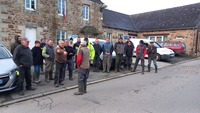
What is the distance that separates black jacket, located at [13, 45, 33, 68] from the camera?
600 centimetres

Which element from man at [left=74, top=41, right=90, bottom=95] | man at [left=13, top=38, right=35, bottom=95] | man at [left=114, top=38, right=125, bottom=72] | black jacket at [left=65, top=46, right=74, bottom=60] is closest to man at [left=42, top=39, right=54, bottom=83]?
black jacket at [left=65, top=46, right=74, bottom=60]

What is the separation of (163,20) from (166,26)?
1.98 meters

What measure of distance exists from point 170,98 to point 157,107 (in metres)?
1.05

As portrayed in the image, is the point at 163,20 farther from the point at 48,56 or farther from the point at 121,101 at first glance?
the point at 121,101

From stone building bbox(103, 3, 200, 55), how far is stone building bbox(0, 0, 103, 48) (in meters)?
4.40


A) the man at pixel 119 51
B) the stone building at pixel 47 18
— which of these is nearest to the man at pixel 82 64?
the man at pixel 119 51

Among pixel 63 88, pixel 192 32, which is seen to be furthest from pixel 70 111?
pixel 192 32

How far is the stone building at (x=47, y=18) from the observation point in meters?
13.2

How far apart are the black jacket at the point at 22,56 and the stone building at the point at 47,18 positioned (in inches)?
319

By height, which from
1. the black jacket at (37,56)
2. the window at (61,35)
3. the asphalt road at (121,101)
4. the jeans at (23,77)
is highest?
the window at (61,35)

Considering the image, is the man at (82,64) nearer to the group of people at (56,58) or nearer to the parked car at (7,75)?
the group of people at (56,58)

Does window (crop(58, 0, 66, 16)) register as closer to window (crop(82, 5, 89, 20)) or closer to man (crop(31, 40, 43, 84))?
window (crop(82, 5, 89, 20))

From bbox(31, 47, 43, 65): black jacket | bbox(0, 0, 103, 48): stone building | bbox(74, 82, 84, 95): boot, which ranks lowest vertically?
bbox(74, 82, 84, 95): boot

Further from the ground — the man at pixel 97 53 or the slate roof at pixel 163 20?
the slate roof at pixel 163 20
